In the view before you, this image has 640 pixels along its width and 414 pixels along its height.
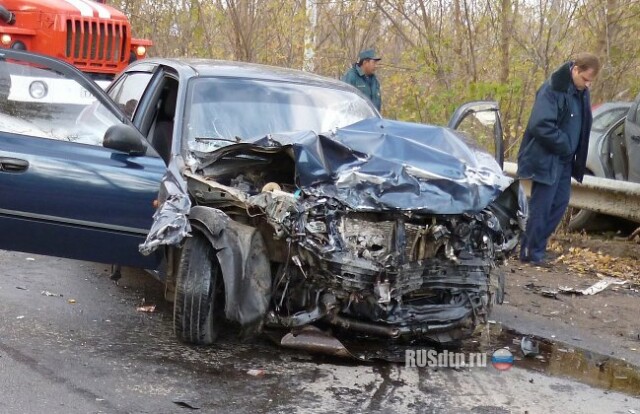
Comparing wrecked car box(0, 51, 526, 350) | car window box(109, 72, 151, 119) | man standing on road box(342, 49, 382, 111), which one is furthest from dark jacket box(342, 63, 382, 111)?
wrecked car box(0, 51, 526, 350)

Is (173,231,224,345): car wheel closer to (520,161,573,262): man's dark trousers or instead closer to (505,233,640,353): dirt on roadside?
(505,233,640,353): dirt on roadside

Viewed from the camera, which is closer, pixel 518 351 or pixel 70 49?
pixel 518 351

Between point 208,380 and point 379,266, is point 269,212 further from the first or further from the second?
point 208,380

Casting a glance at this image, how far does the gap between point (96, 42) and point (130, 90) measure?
484cm

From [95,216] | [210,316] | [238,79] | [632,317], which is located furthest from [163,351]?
[632,317]

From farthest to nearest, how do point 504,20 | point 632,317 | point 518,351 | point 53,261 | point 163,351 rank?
point 504,20 < point 53,261 < point 632,317 < point 518,351 < point 163,351

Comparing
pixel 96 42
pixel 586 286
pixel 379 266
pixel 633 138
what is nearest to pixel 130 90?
pixel 379 266

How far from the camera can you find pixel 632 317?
6797mm

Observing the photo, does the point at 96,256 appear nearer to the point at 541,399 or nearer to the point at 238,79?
the point at 238,79

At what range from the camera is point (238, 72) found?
650 centimetres

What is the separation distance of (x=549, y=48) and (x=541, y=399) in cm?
738

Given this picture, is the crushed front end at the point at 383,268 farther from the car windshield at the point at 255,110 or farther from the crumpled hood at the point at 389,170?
the car windshield at the point at 255,110

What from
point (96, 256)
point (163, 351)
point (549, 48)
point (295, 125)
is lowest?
point (163, 351)

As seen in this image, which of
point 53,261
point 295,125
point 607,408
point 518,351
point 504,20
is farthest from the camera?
point 504,20
